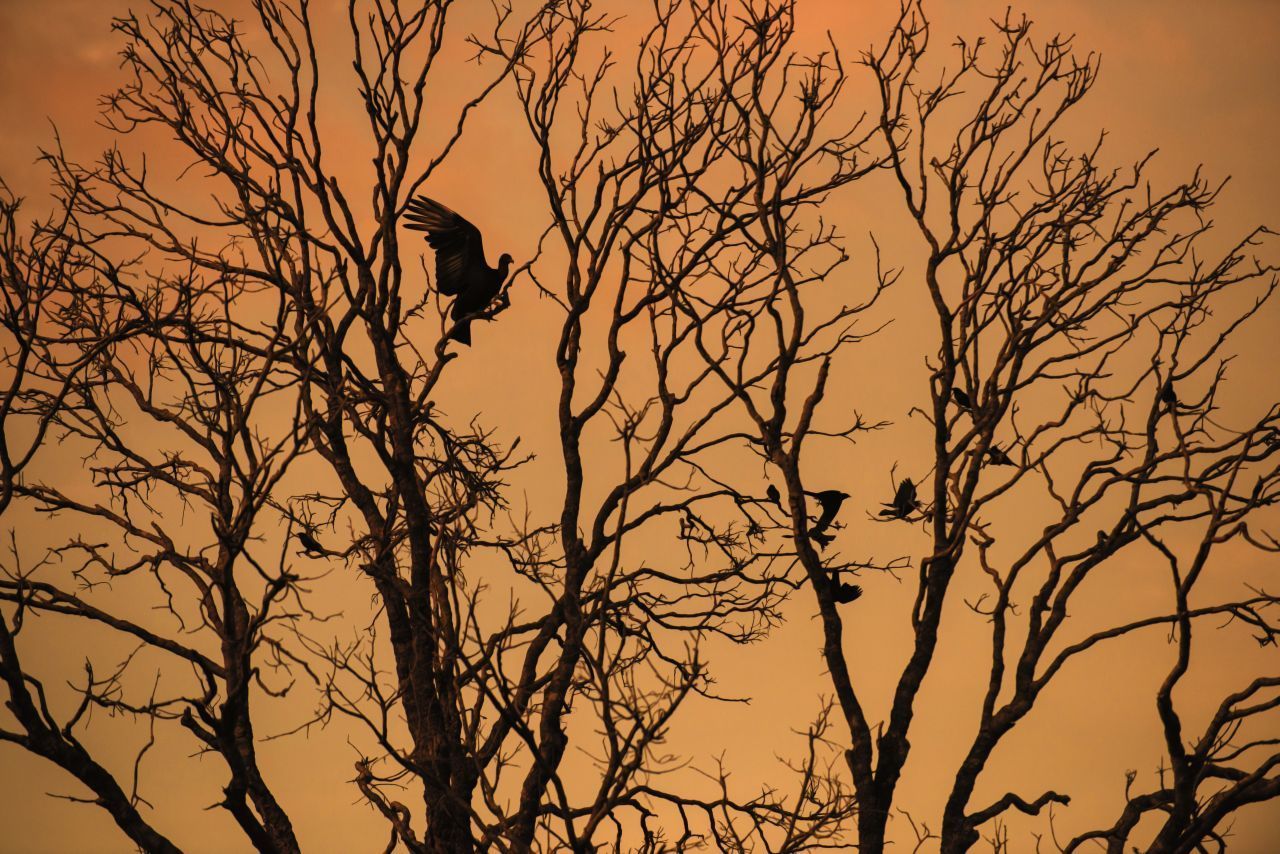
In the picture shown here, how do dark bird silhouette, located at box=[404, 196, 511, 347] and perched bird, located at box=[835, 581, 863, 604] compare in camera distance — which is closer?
perched bird, located at box=[835, 581, 863, 604]

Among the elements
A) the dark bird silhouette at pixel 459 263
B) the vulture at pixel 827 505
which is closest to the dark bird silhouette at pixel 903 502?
the vulture at pixel 827 505

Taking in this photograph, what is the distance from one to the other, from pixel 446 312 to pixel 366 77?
165 centimetres

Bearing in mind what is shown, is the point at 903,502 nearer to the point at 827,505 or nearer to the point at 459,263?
the point at 827,505

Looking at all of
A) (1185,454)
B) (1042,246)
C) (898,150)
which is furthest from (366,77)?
(1185,454)

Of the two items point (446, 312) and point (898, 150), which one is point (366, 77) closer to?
point (446, 312)

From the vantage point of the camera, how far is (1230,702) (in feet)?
22.2

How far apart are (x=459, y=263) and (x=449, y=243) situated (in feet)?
0.75

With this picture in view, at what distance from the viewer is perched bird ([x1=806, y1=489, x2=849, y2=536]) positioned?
8469mm

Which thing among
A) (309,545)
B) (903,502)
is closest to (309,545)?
(309,545)

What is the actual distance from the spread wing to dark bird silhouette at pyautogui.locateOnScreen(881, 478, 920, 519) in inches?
120

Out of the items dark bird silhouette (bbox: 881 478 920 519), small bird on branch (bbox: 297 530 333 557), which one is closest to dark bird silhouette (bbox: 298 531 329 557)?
small bird on branch (bbox: 297 530 333 557)

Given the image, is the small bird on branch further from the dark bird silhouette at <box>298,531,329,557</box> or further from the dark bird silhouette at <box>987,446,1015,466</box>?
the dark bird silhouette at <box>987,446,1015,466</box>

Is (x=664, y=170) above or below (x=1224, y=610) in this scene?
above

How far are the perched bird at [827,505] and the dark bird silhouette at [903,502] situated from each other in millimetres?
338
